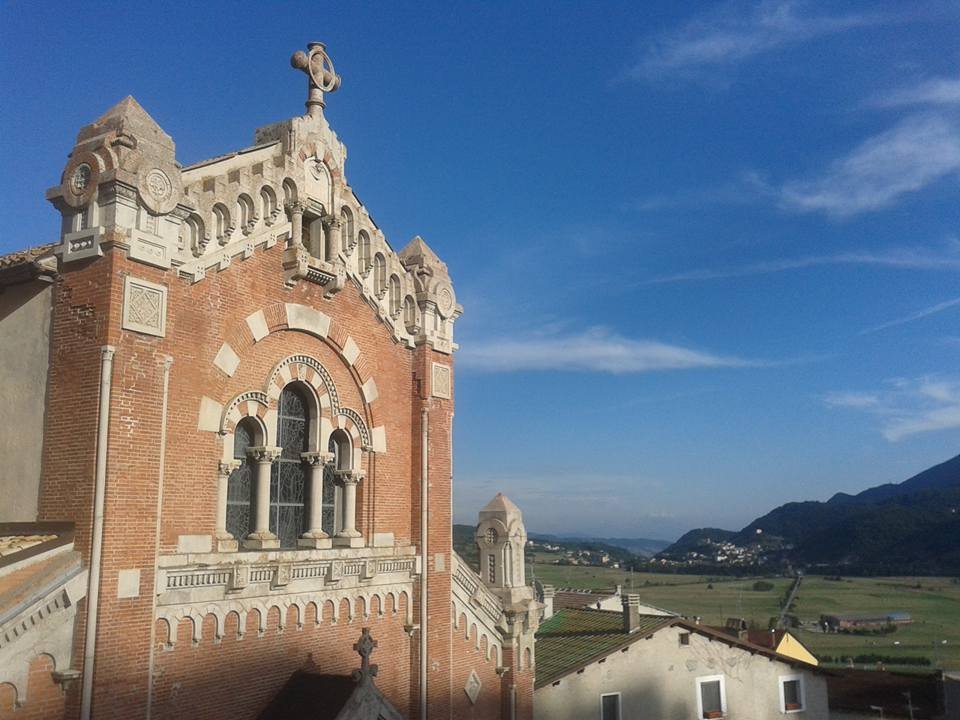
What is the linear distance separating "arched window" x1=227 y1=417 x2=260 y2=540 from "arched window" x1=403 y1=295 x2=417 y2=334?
15.5ft

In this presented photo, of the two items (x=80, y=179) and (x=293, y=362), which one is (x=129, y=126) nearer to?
(x=80, y=179)

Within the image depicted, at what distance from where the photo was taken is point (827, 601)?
13888 centimetres

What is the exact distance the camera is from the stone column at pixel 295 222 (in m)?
15.0

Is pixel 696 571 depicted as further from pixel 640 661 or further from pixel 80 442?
pixel 80 442

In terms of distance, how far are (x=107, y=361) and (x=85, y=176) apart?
2695mm

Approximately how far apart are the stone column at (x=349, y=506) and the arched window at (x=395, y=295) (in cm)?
340

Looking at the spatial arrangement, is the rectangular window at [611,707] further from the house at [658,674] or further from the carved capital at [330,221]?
the carved capital at [330,221]

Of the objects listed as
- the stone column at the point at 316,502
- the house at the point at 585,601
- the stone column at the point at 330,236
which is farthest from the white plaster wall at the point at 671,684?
the stone column at the point at 330,236

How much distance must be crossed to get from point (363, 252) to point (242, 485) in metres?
5.28

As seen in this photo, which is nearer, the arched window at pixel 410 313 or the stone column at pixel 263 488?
the stone column at pixel 263 488

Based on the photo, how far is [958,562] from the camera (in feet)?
525

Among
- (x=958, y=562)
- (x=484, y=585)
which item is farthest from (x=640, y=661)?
(x=958, y=562)

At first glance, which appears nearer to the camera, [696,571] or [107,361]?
[107,361]

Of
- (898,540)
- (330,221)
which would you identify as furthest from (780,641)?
(898,540)
